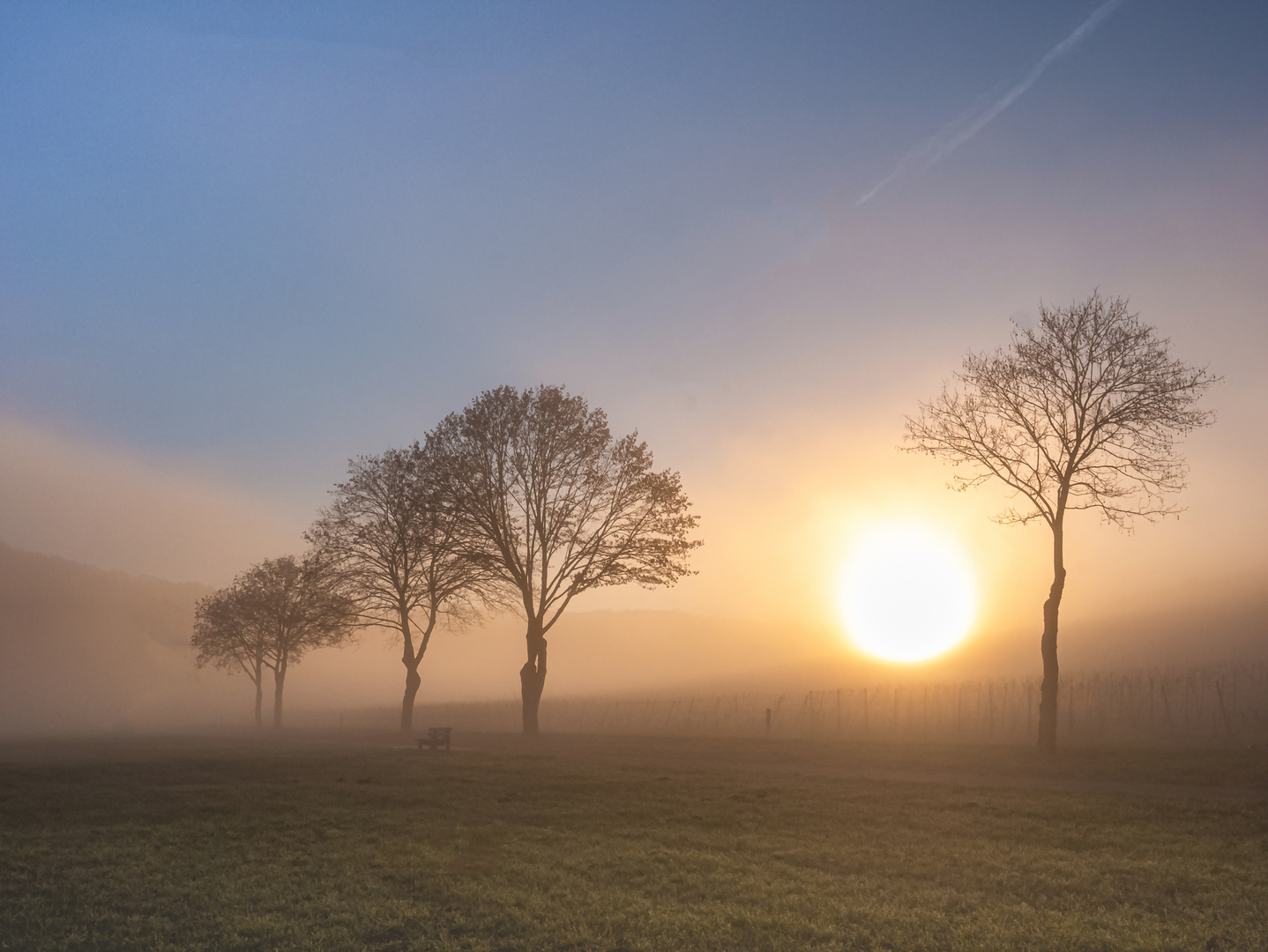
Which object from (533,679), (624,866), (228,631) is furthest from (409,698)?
(624,866)

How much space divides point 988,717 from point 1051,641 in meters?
25.4

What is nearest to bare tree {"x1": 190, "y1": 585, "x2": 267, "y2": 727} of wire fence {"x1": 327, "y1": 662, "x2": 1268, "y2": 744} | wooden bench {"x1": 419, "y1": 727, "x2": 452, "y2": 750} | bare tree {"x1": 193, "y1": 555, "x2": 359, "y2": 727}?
bare tree {"x1": 193, "y1": 555, "x2": 359, "y2": 727}

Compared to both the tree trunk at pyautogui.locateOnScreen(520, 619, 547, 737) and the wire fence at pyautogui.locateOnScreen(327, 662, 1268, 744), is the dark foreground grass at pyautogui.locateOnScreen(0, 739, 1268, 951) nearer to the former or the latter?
the tree trunk at pyautogui.locateOnScreen(520, 619, 547, 737)

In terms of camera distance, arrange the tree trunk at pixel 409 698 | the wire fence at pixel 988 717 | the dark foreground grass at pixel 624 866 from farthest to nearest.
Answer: the tree trunk at pixel 409 698
the wire fence at pixel 988 717
the dark foreground grass at pixel 624 866

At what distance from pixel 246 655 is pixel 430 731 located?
47.5 meters

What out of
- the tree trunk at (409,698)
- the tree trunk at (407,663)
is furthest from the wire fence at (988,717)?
the tree trunk at (407,663)

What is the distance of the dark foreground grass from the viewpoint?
8.80 metres

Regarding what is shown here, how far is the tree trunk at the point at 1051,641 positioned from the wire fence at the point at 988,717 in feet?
29.4

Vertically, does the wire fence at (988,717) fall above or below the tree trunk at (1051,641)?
below

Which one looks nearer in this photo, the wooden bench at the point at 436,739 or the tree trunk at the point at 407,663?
the wooden bench at the point at 436,739

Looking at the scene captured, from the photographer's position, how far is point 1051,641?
2838cm

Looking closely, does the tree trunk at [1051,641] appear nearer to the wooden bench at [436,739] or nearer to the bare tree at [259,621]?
the wooden bench at [436,739]

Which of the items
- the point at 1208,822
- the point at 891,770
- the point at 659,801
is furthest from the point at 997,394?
the point at 659,801

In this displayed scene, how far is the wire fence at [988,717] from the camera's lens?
39.7 metres
